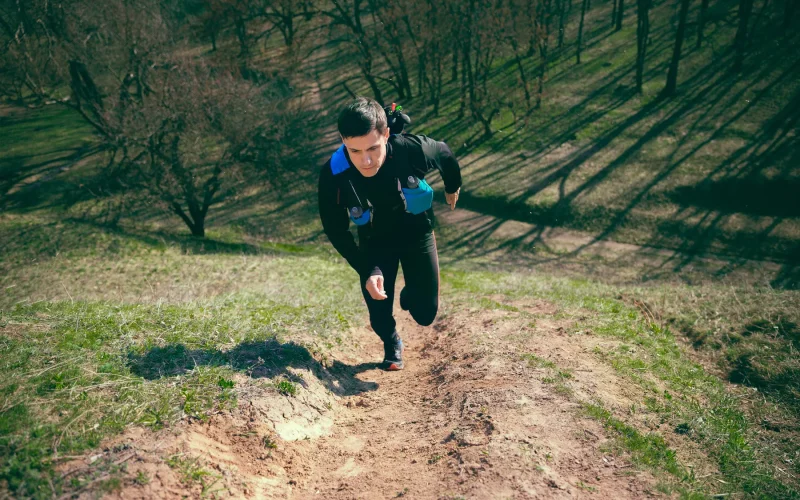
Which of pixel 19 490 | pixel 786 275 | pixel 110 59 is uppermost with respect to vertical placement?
pixel 110 59

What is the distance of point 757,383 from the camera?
656 cm

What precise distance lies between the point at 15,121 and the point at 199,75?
29.8 ft

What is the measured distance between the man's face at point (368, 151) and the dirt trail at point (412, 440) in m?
2.31

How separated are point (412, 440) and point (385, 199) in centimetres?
→ 230

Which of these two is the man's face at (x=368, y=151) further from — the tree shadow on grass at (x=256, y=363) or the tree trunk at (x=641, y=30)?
the tree trunk at (x=641, y=30)

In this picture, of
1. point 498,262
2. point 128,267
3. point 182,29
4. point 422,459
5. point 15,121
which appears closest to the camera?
point 422,459

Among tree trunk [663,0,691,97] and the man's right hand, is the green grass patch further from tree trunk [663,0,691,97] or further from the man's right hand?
tree trunk [663,0,691,97]

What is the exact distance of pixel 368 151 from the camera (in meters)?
4.50

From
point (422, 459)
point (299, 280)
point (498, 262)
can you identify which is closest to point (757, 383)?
point (422, 459)

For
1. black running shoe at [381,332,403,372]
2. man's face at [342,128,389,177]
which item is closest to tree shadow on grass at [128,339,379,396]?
black running shoe at [381,332,403,372]

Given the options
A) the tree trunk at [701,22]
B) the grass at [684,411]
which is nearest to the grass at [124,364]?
the grass at [684,411]

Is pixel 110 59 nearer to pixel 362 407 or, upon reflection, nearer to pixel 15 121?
pixel 15 121

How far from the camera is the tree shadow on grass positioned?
4676 mm

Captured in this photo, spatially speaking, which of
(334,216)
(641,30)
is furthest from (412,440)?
(641,30)
